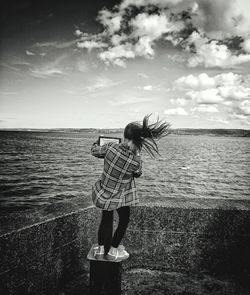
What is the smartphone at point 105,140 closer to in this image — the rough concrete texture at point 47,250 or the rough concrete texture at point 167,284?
the rough concrete texture at point 47,250

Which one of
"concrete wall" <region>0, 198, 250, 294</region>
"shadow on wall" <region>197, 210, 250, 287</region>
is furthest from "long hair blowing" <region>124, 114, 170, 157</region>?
"shadow on wall" <region>197, 210, 250, 287</region>

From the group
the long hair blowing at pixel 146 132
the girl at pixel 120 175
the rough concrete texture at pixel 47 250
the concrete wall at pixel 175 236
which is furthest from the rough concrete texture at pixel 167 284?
the long hair blowing at pixel 146 132

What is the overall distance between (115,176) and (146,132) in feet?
1.71

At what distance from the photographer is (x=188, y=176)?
2783 centimetres

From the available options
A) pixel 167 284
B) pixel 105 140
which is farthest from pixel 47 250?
pixel 167 284

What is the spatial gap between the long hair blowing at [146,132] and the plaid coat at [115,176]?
127 mm

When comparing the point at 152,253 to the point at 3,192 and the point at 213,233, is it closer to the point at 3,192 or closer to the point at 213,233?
the point at 213,233

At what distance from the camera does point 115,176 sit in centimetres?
244

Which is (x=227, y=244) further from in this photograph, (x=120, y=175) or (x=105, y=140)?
(x=105, y=140)

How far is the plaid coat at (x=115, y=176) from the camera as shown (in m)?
2.41

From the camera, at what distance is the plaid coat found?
2.41 metres

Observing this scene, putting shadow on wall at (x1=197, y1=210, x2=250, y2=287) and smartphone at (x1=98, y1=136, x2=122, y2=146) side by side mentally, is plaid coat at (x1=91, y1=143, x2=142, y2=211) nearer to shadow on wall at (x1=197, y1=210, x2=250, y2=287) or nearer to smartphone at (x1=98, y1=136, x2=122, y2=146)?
smartphone at (x1=98, y1=136, x2=122, y2=146)

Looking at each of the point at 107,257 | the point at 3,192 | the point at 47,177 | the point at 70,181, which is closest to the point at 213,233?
the point at 107,257

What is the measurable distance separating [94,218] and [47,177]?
21.7m
